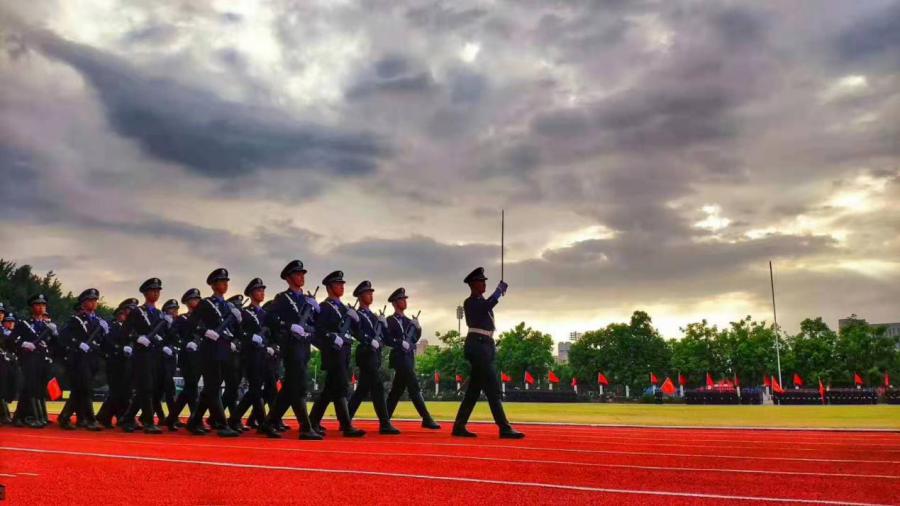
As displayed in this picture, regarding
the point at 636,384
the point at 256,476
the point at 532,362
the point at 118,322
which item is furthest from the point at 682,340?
the point at 256,476

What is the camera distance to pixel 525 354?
93875mm

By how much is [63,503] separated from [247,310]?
7257 mm

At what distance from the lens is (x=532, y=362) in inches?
3674

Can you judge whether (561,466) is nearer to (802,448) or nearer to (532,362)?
(802,448)

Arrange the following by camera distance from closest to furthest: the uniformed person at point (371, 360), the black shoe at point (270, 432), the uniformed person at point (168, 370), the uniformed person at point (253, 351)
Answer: the black shoe at point (270, 432), the uniformed person at point (253, 351), the uniformed person at point (371, 360), the uniformed person at point (168, 370)

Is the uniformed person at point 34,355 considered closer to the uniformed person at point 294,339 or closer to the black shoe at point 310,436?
the uniformed person at point 294,339

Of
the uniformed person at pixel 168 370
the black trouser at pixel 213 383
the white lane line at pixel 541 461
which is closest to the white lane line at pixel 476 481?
the white lane line at pixel 541 461

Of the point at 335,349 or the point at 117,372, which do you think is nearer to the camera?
the point at 335,349

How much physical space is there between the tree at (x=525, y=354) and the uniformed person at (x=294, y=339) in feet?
268

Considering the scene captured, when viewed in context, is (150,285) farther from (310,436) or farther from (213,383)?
(310,436)

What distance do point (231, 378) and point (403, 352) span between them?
10.2 ft

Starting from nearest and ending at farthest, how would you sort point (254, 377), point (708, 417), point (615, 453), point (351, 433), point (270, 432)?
point (615, 453), point (270, 432), point (351, 433), point (254, 377), point (708, 417)

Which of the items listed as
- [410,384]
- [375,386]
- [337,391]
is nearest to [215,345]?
[337,391]

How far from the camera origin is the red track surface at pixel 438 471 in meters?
5.99
